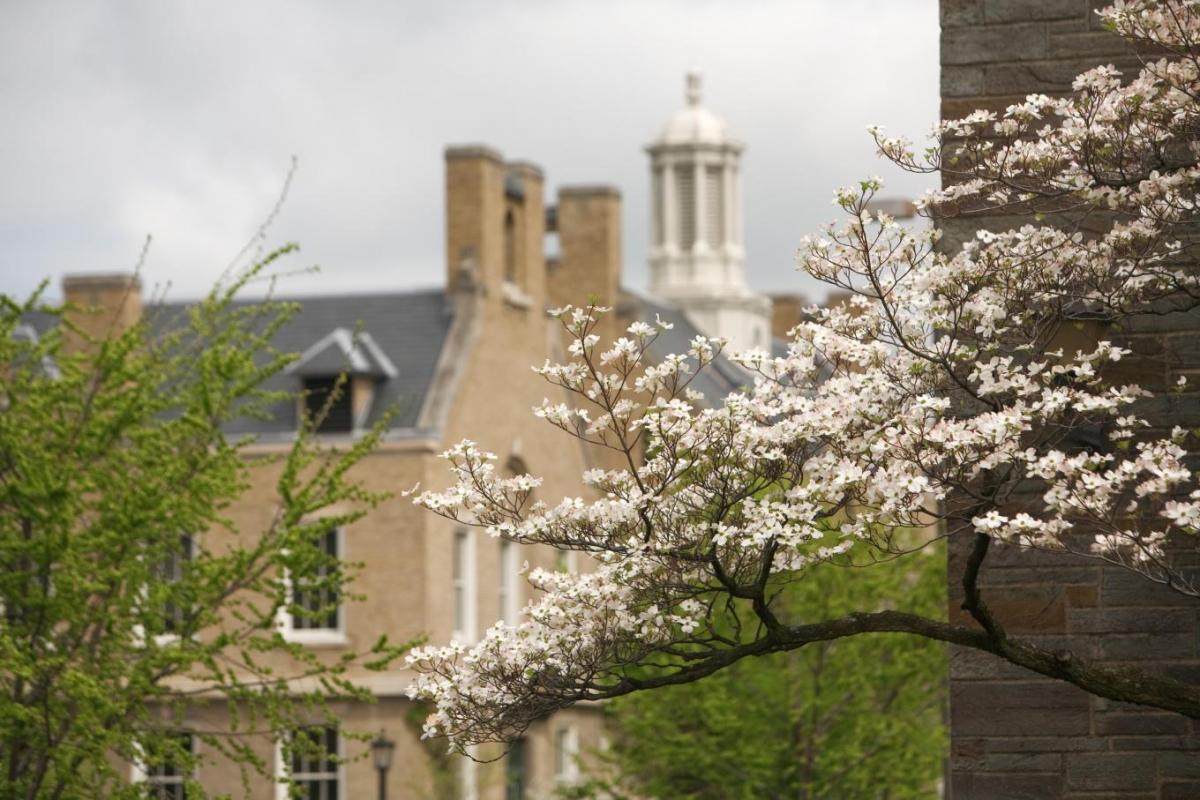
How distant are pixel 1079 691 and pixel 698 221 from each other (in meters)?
57.2

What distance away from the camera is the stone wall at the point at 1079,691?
9.29 m

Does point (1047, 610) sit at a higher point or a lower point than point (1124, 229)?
lower

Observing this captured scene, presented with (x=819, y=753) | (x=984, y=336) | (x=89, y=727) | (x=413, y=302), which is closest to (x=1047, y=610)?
(x=984, y=336)

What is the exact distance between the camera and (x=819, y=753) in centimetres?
2328

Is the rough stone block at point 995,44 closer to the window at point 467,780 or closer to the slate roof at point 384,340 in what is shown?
the window at point 467,780

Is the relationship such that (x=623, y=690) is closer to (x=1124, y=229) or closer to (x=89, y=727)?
(x=1124, y=229)

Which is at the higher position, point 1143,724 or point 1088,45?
point 1088,45

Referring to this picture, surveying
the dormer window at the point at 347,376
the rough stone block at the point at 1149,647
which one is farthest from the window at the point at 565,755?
the rough stone block at the point at 1149,647

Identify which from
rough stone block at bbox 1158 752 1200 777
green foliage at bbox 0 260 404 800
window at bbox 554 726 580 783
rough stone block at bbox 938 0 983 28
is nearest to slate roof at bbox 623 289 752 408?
window at bbox 554 726 580 783

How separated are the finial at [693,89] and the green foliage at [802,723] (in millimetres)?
45145

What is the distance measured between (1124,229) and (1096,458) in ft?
4.14

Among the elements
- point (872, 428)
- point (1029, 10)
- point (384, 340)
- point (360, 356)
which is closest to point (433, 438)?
point (360, 356)

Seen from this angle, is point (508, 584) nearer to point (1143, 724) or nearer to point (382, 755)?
point (382, 755)

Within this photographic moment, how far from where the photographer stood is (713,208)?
6694cm
